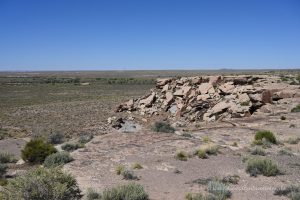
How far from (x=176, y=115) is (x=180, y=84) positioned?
939 centimetres

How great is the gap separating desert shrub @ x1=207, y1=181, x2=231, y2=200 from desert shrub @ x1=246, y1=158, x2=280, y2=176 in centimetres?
220

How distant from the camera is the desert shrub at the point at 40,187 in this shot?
27.2ft

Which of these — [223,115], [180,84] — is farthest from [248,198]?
[180,84]

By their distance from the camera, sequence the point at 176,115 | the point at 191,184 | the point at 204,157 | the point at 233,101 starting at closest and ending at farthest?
the point at 191,184
the point at 204,157
the point at 233,101
the point at 176,115

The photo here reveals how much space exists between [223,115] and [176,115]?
654cm

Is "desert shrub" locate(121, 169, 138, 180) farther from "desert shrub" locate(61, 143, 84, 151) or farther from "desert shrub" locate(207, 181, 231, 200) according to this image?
"desert shrub" locate(61, 143, 84, 151)

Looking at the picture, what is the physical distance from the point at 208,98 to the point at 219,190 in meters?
26.8

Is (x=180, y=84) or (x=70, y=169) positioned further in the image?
(x=180, y=84)

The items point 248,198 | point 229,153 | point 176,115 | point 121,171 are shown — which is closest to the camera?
point 248,198

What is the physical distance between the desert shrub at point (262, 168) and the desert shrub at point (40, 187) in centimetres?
601

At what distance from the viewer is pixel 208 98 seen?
118 feet

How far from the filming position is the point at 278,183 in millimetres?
10906

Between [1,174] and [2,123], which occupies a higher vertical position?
[1,174]

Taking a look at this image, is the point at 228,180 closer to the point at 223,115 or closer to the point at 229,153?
the point at 229,153
